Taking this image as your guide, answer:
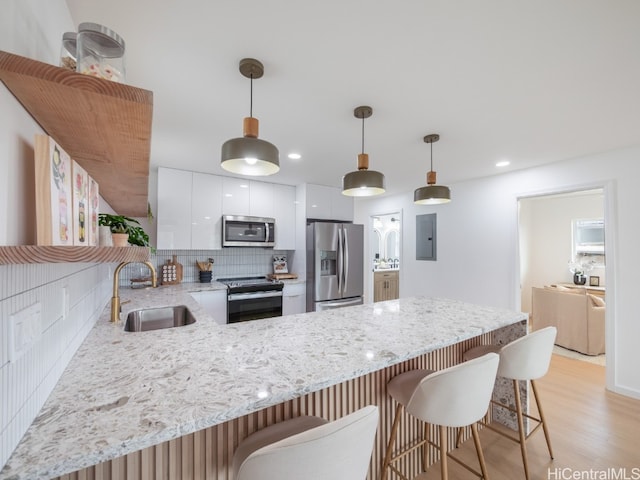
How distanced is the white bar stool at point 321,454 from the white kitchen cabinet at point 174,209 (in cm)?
314

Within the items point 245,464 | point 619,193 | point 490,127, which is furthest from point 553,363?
point 245,464

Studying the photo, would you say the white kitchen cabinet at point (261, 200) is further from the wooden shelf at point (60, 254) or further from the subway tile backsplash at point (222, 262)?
the wooden shelf at point (60, 254)

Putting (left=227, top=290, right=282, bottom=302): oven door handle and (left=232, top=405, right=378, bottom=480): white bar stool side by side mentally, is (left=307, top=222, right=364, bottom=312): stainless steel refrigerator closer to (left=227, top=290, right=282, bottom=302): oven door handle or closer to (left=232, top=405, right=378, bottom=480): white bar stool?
(left=227, top=290, right=282, bottom=302): oven door handle

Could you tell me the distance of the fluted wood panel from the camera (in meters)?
0.89

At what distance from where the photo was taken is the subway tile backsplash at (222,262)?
136 inches

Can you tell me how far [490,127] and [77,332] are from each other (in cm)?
286

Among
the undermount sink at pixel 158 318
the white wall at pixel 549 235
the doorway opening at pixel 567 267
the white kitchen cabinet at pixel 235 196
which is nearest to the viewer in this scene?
the undermount sink at pixel 158 318

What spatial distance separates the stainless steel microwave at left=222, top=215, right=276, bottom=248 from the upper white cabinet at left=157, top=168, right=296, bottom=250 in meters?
0.11

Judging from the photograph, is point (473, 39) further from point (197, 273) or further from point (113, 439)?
point (197, 273)

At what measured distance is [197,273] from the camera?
3.80 m

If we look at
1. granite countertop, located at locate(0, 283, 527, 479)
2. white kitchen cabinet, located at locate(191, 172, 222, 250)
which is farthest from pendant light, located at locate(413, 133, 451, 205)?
white kitchen cabinet, located at locate(191, 172, 222, 250)

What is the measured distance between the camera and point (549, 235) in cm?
552

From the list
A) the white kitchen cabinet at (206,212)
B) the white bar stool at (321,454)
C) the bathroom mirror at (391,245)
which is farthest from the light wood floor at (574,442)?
the bathroom mirror at (391,245)

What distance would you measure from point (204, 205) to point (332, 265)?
1.88m
